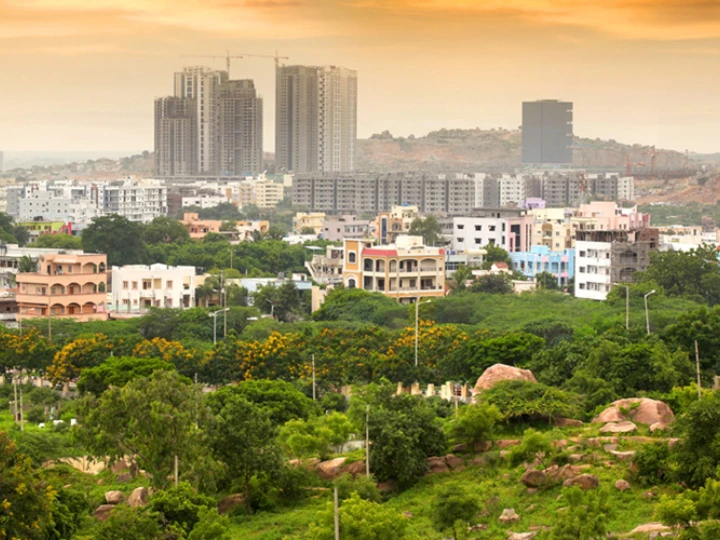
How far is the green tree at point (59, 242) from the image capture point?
56.1 metres

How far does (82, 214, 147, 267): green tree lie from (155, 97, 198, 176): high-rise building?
93206mm

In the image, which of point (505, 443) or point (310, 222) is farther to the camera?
point (310, 222)

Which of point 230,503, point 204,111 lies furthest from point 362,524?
point 204,111

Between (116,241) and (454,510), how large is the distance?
38054mm

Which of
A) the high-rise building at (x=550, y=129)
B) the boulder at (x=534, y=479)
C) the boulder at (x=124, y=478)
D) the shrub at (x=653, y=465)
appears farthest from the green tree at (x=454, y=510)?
the high-rise building at (x=550, y=129)

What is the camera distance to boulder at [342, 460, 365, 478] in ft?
68.0

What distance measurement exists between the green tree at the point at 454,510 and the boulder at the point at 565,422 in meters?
4.29

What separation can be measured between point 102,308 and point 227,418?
21.2 meters

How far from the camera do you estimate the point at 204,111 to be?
14850 cm

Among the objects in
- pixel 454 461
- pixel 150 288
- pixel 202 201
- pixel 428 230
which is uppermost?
pixel 428 230

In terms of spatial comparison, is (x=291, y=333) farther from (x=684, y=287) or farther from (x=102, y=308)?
(x=684, y=287)

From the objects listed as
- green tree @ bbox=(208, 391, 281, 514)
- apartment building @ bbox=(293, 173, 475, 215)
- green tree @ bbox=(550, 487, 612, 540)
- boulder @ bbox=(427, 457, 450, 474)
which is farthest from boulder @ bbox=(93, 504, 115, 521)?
apartment building @ bbox=(293, 173, 475, 215)

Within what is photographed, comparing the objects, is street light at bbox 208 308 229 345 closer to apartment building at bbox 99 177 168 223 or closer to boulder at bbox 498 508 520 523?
boulder at bbox 498 508 520 523

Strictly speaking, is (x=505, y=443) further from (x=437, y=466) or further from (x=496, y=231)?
(x=496, y=231)
